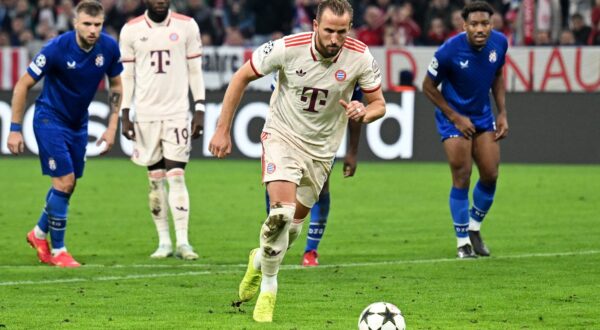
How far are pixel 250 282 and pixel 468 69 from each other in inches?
154

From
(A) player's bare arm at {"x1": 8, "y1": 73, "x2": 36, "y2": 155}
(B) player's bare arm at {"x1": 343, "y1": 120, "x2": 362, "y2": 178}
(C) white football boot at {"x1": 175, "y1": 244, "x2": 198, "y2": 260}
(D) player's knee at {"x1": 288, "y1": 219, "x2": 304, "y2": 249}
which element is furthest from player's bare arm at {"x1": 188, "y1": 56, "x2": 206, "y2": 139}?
(D) player's knee at {"x1": 288, "y1": 219, "x2": 304, "y2": 249}

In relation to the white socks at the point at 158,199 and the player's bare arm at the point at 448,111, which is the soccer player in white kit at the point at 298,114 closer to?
the player's bare arm at the point at 448,111

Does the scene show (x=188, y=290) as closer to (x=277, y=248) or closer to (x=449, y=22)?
(x=277, y=248)

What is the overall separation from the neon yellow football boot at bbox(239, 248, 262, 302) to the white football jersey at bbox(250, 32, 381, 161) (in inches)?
→ 33.7

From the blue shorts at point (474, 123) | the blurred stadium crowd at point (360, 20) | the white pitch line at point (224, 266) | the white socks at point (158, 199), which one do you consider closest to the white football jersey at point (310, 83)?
the white pitch line at point (224, 266)

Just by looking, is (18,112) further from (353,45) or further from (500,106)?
(500,106)

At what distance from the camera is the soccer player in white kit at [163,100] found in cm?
1220

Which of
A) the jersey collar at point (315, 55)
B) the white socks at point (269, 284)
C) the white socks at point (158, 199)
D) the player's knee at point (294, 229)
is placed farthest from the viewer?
the white socks at point (158, 199)

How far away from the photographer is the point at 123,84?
12273 millimetres

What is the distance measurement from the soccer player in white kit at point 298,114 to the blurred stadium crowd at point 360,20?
579 inches

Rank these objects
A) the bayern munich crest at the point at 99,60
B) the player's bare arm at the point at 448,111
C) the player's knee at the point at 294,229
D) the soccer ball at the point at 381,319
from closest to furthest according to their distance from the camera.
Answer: the soccer ball at the point at 381,319, the player's knee at the point at 294,229, the bayern munich crest at the point at 99,60, the player's bare arm at the point at 448,111

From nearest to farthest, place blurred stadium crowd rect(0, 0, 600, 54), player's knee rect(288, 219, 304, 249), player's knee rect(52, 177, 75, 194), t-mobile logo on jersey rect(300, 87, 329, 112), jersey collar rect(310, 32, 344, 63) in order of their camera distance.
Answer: jersey collar rect(310, 32, 344, 63) → t-mobile logo on jersey rect(300, 87, 329, 112) → player's knee rect(288, 219, 304, 249) → player's knee rect(52, 177, 75, 194) → blurred stadium crowd rect(0, 0, 600, 54)

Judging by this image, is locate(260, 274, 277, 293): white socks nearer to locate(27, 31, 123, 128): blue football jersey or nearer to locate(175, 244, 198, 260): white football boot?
locate(175, 244, 198, 260): white football boot

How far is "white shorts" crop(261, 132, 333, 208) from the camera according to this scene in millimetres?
8680
